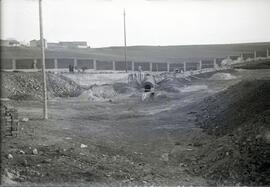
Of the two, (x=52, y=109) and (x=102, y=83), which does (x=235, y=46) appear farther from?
(x=102, y=83)

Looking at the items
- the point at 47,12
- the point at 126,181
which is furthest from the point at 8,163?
the point at 47,12

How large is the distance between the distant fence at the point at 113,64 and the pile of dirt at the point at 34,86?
0.17 m

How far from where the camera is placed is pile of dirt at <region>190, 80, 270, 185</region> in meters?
5.04

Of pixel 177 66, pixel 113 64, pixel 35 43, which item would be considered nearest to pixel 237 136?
pixel 177 66

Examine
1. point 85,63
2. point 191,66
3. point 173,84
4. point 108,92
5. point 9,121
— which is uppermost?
point 85,63

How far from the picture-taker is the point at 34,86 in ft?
25.5

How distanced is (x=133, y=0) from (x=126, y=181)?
257 cm

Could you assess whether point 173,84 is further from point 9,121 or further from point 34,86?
point 9,121

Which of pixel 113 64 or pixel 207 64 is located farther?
pixel 113 64

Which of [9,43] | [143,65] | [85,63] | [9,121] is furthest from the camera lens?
[143,65]

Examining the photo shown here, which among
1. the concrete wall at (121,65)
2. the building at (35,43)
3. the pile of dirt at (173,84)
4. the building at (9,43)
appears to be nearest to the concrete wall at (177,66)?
the pile of dirt at (173,84)

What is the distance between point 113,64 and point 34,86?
11.9 ft

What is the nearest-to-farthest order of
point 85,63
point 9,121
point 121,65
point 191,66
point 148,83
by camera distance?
point 9,121
point 191,66
point 148,83
point 85,63
point 121,65

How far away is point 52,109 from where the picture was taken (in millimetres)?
6535
